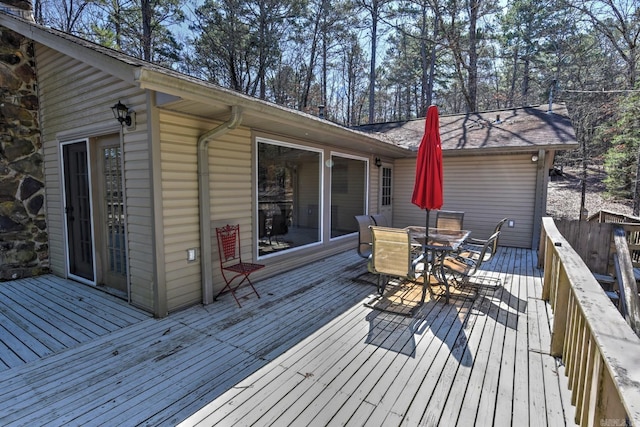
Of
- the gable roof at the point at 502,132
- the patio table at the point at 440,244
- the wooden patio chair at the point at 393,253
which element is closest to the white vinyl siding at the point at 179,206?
the wooden patio chair at the point at 393,253

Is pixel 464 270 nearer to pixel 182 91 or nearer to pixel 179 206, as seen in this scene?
pixel 179 206

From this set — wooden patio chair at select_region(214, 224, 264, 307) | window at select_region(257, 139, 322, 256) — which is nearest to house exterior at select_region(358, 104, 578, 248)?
window at select_region(257, 139, 322, 256)

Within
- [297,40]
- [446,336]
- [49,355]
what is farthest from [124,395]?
[297,40]

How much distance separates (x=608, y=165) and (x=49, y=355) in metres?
18.2

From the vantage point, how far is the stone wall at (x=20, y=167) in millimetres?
4531

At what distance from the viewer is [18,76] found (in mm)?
4637

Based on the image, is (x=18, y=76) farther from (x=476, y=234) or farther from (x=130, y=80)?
(x=476, y=234)

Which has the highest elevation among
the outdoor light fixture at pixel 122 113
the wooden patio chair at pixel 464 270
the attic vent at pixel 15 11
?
the attic vent at pixel 15 11

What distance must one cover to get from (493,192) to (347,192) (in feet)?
11.4

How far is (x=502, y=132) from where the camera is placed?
766 cm

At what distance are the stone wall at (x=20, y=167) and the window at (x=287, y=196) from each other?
341 cm

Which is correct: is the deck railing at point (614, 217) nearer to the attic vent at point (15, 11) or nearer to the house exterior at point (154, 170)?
the house exterior at point (154, 170)

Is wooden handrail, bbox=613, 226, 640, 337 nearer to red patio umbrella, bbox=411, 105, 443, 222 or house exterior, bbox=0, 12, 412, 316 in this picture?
red patio umbrella, bbox=411, 105, 443, 222

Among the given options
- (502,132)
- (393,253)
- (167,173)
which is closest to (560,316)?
(393,253)
